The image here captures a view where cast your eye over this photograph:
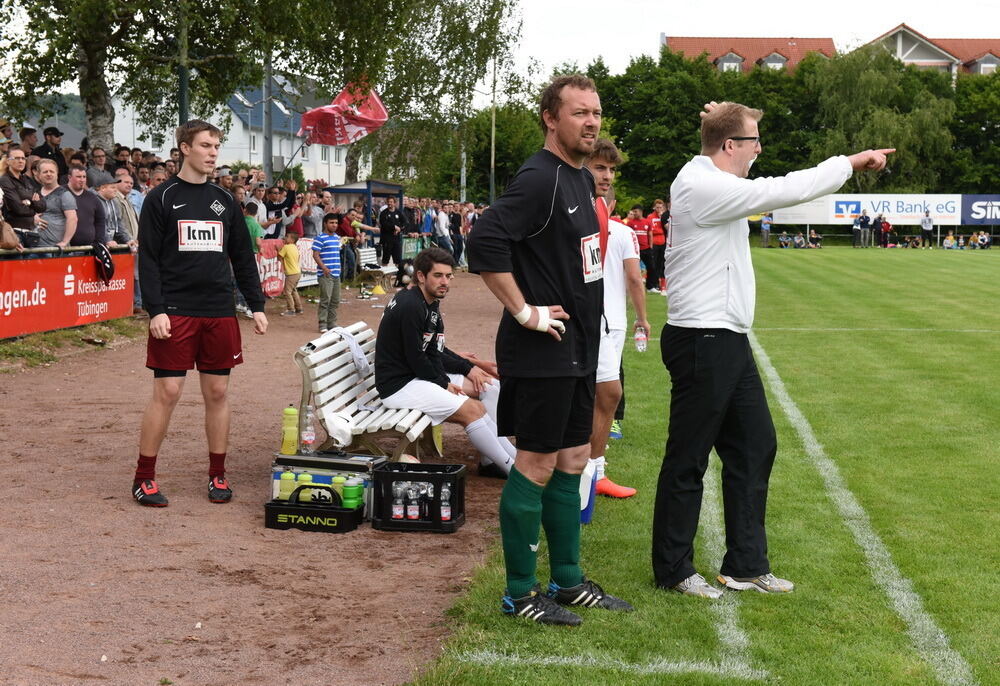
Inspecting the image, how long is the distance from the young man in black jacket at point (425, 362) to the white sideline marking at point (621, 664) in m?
3.04

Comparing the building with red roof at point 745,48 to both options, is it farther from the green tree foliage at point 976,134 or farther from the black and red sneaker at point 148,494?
the black and red sneaker at point 148,494

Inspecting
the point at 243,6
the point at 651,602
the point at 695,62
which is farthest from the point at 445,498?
the point at 695,62

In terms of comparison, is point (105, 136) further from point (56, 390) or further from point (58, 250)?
point (56, 390)

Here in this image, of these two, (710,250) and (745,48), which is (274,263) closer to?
(710,250)

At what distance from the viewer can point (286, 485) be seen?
258 inches

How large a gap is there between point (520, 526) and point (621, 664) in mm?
677

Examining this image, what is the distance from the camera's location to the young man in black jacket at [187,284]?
6.58 metres

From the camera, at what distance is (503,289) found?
4.39 metres

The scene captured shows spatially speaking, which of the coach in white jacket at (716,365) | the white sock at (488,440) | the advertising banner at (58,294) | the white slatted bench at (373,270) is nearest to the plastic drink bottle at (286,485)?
the white sock at (488,440)

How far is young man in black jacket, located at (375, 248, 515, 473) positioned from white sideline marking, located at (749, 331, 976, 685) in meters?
2.07

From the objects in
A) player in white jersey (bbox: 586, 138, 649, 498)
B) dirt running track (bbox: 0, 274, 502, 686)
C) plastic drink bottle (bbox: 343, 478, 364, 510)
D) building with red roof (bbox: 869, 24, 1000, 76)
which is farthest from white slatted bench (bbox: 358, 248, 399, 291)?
building with red roof (bbox: 869, 24, 1000, 76)

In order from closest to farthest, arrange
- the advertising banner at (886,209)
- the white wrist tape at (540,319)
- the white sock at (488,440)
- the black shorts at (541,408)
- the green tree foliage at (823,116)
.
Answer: the white wrist tape at (540,319), the black shorts at (541,408), the white sock at (488,440), the advertising banner at (886,209), the green tree foliage at (823,116)

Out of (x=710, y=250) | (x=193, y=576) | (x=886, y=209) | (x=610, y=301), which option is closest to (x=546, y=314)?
(x=710, y=250)

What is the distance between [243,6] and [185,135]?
1734cm
